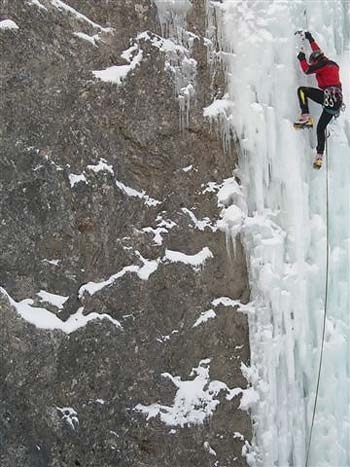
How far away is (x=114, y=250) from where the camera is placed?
14.2 ft

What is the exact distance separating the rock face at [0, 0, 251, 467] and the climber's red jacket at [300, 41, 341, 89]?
70cm

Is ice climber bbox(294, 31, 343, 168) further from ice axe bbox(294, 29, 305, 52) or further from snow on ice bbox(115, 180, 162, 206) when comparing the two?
snow on ice bbox(115, 180, 162, 206)

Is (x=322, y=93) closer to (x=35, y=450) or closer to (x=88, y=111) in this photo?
(x=88, y=111)

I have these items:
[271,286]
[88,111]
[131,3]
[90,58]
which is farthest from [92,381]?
[131,3]

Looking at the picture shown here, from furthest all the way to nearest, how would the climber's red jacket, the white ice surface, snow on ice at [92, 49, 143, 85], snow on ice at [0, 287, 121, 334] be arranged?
the climber's red jacket
snow on ice at [92, 49, 143, 85]
the white ice surface
snow on ice at [0, 287, 121, 334]

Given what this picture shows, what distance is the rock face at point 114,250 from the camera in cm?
408

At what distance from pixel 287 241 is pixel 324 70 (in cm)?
128

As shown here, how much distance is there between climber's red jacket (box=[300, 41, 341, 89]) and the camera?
4.81 meters

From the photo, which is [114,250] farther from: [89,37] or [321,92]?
[321,92]

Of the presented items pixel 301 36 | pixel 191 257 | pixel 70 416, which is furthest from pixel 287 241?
pixel 70 416

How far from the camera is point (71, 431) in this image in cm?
407

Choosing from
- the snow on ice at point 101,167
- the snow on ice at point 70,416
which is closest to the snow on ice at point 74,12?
the snow on ice at point 101,167

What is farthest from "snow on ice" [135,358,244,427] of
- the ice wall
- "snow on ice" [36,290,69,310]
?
"snow on ice" [36,290,69,310]

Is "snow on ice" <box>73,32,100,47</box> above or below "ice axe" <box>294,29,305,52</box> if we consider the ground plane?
above
